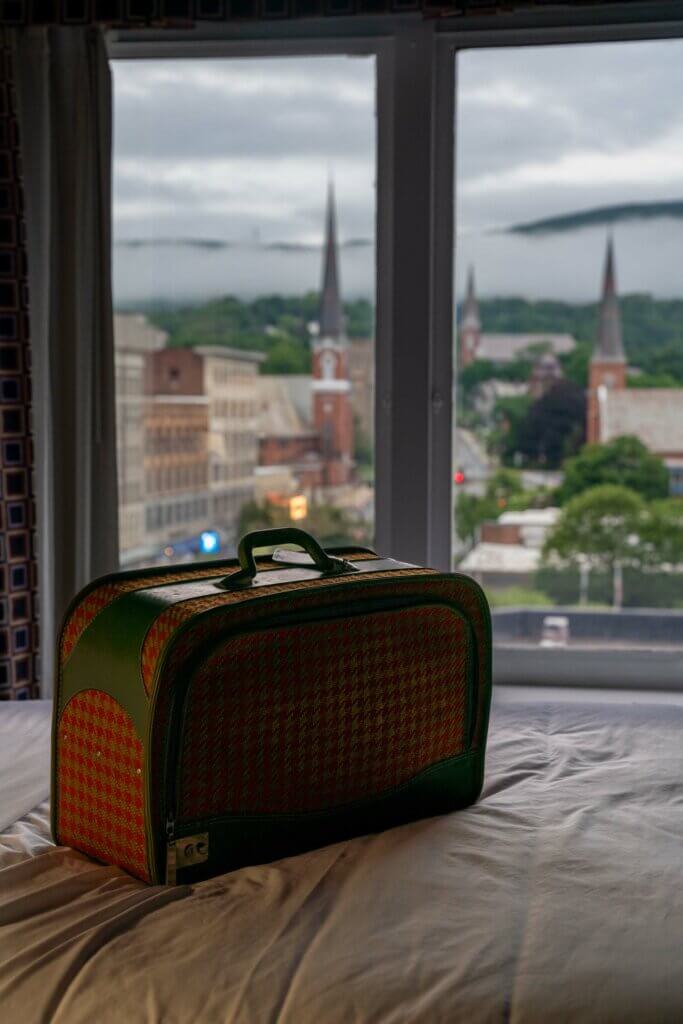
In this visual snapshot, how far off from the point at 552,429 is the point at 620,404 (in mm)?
152

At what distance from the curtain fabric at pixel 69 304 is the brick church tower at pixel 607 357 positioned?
1.03m

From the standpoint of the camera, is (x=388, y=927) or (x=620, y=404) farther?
(x=620, y=404)

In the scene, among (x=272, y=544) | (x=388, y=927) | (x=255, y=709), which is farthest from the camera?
(x=272, y=544)

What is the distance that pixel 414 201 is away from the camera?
7.69 feet

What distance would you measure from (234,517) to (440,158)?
90 centimetres

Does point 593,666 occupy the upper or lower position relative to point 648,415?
lower

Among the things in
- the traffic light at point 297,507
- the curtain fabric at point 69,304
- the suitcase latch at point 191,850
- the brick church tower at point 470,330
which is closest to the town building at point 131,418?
the curtain fabric at point 69,304

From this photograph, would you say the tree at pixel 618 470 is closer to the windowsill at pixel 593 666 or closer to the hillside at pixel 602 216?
the windowsill at pixel 593 666

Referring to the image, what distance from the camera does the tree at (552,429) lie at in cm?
239

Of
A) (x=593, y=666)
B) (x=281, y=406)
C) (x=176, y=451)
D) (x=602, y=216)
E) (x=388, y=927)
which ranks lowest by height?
(x=593, y=666)

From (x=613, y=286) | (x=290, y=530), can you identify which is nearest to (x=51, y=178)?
(x=613, y=286)

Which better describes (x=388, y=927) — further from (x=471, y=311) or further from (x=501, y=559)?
(x=471, y=311)

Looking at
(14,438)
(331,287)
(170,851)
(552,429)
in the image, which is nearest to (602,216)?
(552,429)

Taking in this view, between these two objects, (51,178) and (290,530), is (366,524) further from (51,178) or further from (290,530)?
(290,530)
